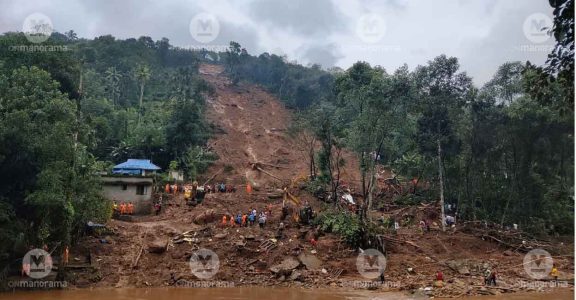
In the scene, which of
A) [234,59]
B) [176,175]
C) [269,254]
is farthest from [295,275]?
[234,59]

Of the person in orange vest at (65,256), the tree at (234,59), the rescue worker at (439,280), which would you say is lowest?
the rescue worker at (439,280)

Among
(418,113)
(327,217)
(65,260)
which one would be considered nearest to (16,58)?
(65,260)

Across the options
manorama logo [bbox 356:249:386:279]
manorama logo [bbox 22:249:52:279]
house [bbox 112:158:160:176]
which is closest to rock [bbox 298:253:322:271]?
manorama logo [bbox 356:249:386:279]

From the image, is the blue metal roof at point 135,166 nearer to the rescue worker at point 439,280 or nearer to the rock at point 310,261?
the rock at point 310,261

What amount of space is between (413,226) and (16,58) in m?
24.4

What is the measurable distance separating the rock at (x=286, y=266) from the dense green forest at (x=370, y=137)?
5693 millimetres

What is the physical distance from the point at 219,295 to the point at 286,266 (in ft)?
13.1

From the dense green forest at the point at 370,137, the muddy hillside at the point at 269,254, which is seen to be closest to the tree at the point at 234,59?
the dense green forest at the point at 370,137

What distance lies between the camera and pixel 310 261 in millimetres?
22875

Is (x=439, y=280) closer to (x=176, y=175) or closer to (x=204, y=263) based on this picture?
(x=204, y=263)

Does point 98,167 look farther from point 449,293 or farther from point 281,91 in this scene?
point 281,91

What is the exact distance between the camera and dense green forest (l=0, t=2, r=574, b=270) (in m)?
19.0

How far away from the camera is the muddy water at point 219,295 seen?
732 inches

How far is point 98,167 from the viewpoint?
892 inches
